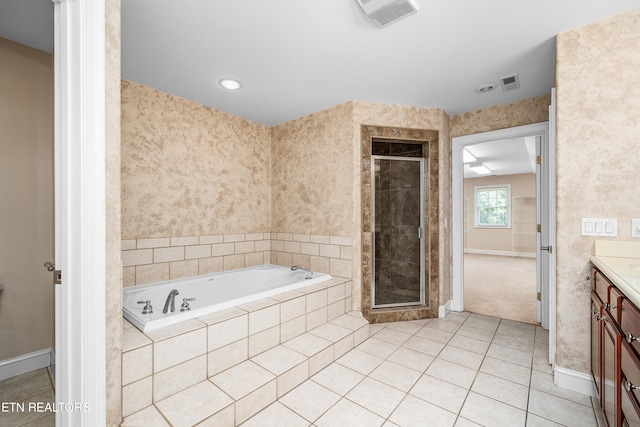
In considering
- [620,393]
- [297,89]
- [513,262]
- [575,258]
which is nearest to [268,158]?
[297,89]

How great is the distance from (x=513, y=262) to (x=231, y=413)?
7536 millimetres

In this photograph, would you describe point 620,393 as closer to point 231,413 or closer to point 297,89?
point 231,413

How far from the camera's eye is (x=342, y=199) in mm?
2893

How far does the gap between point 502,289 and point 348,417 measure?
12.7ft

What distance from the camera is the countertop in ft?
3.39

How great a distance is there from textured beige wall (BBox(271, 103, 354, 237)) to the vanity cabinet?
185 centimetres

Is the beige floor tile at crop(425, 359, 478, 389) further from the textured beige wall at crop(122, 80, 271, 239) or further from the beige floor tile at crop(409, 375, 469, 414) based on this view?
the textured beige wall at crop(122, 80, 271, 239)

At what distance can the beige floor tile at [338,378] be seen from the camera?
1.82 meters

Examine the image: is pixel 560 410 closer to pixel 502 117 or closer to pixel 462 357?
pixel 462 357

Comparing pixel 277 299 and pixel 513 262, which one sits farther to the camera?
pixel 513 262

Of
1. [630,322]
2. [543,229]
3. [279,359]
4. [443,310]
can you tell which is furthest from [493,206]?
[279,359]

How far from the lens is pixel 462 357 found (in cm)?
223

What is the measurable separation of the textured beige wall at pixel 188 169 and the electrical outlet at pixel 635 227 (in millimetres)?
3198

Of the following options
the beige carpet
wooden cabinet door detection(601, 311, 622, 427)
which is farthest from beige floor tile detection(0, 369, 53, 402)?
the beige carpet
